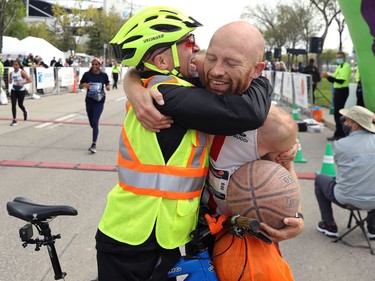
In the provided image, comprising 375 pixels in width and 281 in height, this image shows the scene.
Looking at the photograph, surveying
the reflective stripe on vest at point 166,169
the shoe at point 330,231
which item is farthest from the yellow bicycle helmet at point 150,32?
the shoe at point 330,231

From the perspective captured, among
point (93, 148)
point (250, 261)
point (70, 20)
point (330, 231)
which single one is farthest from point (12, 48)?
point (250, 261)

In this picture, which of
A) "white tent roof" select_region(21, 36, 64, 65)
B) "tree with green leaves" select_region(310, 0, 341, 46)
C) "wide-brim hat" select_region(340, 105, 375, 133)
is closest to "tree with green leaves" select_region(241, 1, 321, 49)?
"tree with green leaves" select_region(310, 0, 341, 46)

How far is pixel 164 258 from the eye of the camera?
1752 mm

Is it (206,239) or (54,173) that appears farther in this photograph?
(54,173)

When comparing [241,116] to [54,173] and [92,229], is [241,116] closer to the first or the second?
[92,229]

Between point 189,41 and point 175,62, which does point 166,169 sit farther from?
point 189,41

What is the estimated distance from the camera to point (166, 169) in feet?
5.39

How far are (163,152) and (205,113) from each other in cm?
22

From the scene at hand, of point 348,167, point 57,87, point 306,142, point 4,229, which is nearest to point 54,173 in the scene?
point 4,229

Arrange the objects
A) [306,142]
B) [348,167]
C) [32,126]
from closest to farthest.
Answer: [348,167] < [306,142] < [32,126]

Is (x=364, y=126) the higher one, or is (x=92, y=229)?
(x=364, y=126)

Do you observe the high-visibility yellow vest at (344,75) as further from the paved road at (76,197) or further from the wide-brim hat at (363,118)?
the wide-brim hat at (363,118)

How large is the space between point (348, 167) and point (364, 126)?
48cm

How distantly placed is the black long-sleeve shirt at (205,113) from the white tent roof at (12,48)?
34573mm
